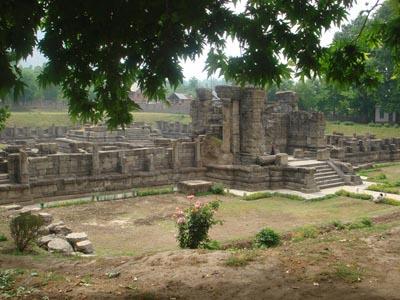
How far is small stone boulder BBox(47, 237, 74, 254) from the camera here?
11.2 m

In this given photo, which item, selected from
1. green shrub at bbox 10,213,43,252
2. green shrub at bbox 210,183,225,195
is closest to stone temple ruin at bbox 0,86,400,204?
green shrub at bbox 210,183,225,195

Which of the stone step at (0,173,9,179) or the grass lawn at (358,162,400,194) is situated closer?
the stone step at (0,173,9,179)

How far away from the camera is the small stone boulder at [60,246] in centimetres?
1125

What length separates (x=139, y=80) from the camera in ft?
21.3

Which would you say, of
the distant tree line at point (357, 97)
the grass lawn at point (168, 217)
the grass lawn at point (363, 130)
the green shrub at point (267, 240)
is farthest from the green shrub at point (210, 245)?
the grass lawn at point (363, 130)

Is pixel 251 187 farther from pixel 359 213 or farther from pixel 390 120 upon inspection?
pixel 390 120

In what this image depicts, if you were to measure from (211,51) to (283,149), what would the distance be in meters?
24.1

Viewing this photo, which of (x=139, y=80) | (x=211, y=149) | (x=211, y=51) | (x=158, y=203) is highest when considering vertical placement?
(x=211, y=51)

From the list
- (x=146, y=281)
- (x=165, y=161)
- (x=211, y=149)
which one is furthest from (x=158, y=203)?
(x=146, y=281)

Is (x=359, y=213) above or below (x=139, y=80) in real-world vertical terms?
below

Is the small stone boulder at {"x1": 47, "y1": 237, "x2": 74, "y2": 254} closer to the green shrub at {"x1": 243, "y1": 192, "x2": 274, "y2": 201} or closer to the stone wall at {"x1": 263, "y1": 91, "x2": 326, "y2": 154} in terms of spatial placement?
the green shrub at {"x1": 243, "y1": 192, "x2": 274, "y2": 201}

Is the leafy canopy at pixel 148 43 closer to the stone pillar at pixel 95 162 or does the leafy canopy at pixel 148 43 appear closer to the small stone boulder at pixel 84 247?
the small stone boulder at pixel 84 247

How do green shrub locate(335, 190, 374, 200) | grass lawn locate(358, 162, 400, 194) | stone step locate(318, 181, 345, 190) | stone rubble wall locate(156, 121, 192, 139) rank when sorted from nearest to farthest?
green shrub locate(335, 190, 374, 200) → grass lawn locate(358, 162, 400, 194) → stone step locate(318, 181, 345, 190) → stone rubble wall locate(156, 121, 192, 139)

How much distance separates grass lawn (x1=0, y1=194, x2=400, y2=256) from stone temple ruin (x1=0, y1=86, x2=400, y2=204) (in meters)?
2.02
